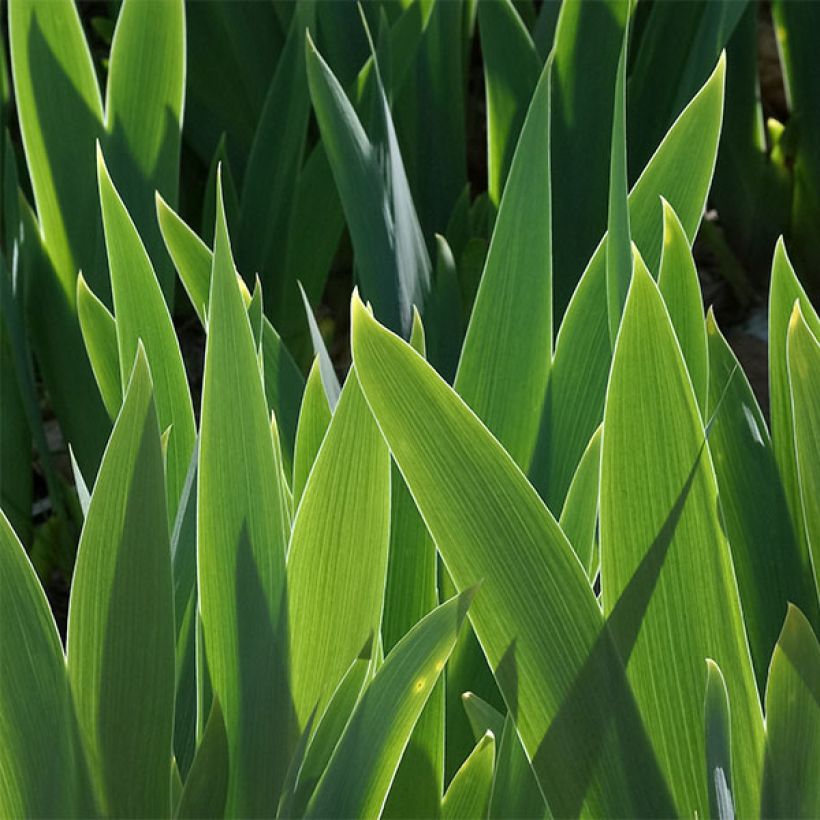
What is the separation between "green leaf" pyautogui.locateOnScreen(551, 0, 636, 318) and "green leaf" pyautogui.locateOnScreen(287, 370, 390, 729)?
539 mm

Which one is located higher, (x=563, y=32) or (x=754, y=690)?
(x=563, y=32)

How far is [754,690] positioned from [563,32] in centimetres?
67

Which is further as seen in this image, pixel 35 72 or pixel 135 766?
pixel 35 72

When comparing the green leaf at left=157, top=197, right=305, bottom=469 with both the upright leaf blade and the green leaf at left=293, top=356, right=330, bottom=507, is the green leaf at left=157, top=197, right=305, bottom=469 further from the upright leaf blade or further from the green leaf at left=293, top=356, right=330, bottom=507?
the upright leaf blade

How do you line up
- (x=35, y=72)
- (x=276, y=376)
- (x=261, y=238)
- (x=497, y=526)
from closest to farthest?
(x=497, y=526)
(x=276, y=376)
(x=35, y=72)
(x=261, y=238)

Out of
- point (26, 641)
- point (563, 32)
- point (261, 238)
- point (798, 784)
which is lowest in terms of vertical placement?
point (798, 784)

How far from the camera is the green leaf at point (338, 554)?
1.80 feet

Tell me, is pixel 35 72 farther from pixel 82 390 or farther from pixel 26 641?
pixel 26 641

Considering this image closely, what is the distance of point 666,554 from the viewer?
0.53 meters

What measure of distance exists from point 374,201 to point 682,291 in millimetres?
331

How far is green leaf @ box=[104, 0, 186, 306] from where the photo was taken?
1.01 metres

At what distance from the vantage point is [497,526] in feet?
1.66

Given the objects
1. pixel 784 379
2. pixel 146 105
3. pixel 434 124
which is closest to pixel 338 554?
pixel 784 379

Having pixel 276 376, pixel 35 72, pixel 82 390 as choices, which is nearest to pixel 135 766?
pixel 276 376
